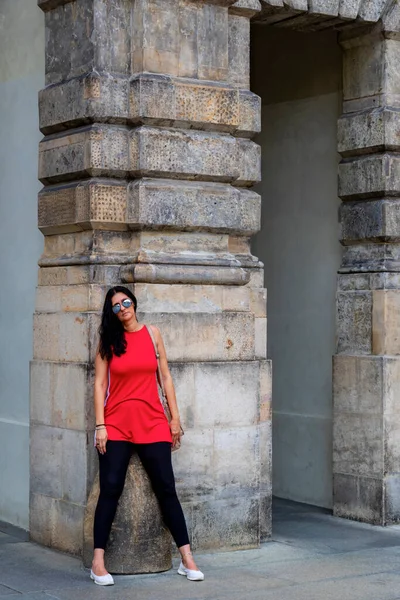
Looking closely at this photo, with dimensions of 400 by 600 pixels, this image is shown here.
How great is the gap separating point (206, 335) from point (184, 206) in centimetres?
97

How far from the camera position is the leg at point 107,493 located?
788 cm

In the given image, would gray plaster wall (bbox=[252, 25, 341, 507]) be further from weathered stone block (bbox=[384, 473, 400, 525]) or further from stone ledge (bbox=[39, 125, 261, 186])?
stone ledge (bbox=[39, 125, 261, 186])

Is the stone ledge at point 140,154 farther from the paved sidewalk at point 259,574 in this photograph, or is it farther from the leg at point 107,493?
the paved sidewalk at point 259,574

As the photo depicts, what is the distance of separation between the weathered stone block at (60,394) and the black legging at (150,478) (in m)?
0.71

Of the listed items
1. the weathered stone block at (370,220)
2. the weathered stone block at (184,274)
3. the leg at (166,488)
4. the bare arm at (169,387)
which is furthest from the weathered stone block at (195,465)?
the weathered stone block at (370,220)

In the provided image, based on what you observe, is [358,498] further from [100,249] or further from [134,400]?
[100,249]

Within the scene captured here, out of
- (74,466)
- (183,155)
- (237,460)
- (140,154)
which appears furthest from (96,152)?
(237,460)

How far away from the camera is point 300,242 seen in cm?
1160

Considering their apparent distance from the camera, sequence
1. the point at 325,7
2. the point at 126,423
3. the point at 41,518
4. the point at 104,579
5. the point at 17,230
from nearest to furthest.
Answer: the point at 104,579
the point at 126,423
the point at 41,518
the point at 17,230
the point at 325,7

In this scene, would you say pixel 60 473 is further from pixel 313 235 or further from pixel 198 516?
pixel 313 235

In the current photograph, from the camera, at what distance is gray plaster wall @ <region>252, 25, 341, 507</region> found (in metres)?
11.2

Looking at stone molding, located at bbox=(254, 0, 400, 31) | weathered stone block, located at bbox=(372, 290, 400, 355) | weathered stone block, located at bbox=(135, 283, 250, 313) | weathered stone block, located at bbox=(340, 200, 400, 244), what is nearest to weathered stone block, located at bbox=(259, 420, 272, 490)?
weathered stone block, located at bbox=(135, 283, 250, 313)

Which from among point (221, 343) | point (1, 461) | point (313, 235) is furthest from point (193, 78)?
point (1, 461)

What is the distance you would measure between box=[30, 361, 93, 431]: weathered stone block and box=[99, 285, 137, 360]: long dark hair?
22.8 inches
